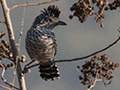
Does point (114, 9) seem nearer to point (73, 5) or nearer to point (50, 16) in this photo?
point (73, 5)

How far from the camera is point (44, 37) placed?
8.32m

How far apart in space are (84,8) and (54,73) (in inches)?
182

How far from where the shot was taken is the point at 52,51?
29.0 ft

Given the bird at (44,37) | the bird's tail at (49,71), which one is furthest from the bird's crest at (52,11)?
the bird's tail at (49,71)

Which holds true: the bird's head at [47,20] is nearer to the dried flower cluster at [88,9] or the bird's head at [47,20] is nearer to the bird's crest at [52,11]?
the bird's crest at [52,11]

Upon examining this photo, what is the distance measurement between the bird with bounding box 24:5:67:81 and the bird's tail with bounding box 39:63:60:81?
1.54 ft

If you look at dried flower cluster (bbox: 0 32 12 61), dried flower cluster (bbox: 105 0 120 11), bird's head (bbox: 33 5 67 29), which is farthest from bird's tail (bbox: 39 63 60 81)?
dried flower cluster (bbox: 105 0 120 11)

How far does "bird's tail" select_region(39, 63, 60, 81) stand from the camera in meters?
9.52

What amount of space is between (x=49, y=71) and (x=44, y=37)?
1.81m

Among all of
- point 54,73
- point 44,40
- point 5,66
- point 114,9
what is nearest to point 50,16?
point 44,40

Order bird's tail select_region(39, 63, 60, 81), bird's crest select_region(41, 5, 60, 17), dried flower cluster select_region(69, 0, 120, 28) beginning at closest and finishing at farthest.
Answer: dried flower cluster select_region(69, 0, 120, 28)
bird's crest select_region(41, 5, 60, 17)
bird's tail select_region(39, 63, 60, 81)

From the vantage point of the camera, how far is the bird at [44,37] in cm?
827

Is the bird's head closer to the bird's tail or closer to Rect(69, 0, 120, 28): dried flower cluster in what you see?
the bird's tail

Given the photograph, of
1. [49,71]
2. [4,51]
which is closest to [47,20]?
[49,71]
